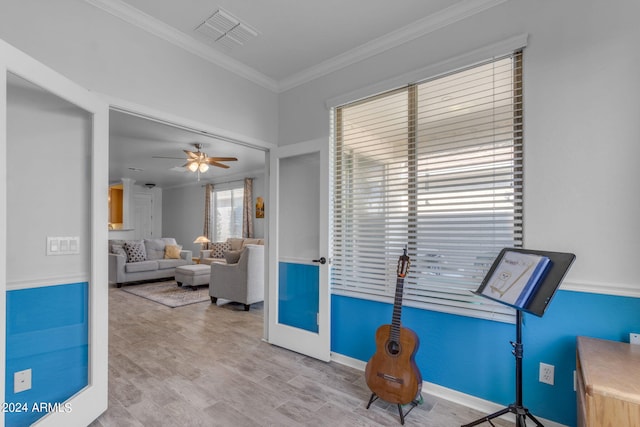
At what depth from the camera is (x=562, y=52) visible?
1.86 meters

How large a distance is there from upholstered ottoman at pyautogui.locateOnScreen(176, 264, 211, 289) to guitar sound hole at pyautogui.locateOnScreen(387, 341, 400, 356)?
4740 millimetres

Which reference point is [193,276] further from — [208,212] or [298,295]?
[298,295]

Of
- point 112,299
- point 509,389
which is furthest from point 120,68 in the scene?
point 112,299

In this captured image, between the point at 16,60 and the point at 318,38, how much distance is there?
1.93 m

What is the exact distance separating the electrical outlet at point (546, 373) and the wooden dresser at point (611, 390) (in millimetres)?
471

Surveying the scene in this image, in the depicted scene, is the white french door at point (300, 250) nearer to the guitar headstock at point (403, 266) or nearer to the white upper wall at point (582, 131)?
the guitar headstock at point (403, 266)

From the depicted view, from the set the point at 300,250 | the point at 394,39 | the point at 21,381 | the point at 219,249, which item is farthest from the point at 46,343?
the point at 219,249

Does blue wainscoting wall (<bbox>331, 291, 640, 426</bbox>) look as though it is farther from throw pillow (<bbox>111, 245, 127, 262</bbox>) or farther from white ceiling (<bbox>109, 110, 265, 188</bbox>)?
throw pillow (<bbox>111, 245, 127, 262</bbox>)

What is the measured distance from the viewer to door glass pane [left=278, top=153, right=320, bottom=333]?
3059mm

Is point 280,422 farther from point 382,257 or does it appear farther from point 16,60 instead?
point 16,60

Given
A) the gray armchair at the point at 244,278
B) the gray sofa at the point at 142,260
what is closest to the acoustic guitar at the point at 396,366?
the gray armchair at the point at 244,278

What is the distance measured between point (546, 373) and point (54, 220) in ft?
10.1

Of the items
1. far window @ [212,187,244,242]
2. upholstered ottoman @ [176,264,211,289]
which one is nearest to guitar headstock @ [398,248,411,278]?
upholstered ottoman @ [176,264,211,289]

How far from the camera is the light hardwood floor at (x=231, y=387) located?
6.62 feet
